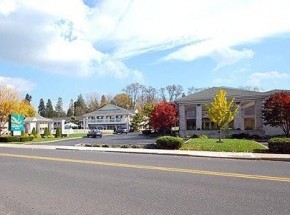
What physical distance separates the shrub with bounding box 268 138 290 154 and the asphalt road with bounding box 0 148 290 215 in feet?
28.7

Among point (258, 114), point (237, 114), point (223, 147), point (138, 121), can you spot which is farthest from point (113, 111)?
point (223, 147)

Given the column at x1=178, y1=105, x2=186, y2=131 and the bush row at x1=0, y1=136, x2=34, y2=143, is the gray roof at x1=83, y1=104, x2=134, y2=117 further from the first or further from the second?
the bush row at x1=0, y1=136, x2=34, y2=143

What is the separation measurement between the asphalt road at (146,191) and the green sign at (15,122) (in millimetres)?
34483

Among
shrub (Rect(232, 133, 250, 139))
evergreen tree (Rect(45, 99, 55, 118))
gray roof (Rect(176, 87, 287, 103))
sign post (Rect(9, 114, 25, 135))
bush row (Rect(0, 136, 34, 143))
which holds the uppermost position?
evergreen tree (Rect(45, 99, 55, 118))

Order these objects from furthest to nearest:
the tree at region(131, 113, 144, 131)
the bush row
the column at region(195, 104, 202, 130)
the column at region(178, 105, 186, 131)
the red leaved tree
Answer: the tree at region(131, 113, 144, 131), the column at region(178, 105, 186, 131), the red leaved tree, the column at region(195, 104, 202, 130), the bush row

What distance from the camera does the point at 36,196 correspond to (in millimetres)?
9281

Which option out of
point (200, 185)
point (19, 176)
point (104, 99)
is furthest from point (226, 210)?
point (104, 99)

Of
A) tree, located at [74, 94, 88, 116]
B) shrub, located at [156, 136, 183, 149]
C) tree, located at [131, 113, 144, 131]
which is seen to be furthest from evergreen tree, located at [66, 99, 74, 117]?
shrub, located at [156, 136, 183, 149]

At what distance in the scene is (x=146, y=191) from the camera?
31.3 ft

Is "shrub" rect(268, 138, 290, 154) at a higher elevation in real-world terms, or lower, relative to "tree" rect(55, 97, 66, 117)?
lower

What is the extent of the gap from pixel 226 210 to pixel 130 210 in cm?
186

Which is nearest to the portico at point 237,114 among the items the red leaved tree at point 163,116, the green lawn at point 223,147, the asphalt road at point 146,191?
the red leaved tree at point 163,116

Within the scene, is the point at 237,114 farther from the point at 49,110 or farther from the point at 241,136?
the point at 49,110

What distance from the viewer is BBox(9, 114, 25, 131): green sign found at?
4656 cm
